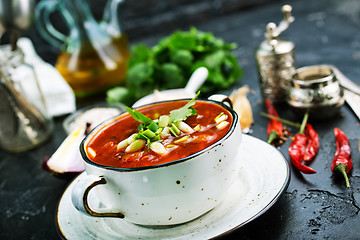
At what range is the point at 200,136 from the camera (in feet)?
3.26

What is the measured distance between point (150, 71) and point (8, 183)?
0.75 meters

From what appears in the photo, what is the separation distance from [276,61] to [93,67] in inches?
35.7

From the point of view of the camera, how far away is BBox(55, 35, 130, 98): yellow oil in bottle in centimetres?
209

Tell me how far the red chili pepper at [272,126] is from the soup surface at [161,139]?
353 millimetres

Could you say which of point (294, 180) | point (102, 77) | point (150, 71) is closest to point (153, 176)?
point (294, 180)

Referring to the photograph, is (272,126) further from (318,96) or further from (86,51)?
(86,51)

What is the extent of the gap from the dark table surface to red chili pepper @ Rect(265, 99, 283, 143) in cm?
3

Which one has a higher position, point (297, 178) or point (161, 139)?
point (161, 139)

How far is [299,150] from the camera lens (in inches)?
50.8

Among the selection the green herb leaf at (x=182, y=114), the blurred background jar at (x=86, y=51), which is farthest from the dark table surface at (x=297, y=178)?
the green herb leaf at (x=182, y=114)

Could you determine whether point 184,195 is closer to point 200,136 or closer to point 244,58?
point 200,136

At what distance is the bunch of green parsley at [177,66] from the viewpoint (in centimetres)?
193

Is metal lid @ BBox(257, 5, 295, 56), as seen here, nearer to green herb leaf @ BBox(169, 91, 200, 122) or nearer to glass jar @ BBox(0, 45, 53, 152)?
green herb leaf @ BBox(169, 91, 200, 122)

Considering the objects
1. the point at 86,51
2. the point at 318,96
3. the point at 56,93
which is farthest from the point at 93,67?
the point at 318,96
